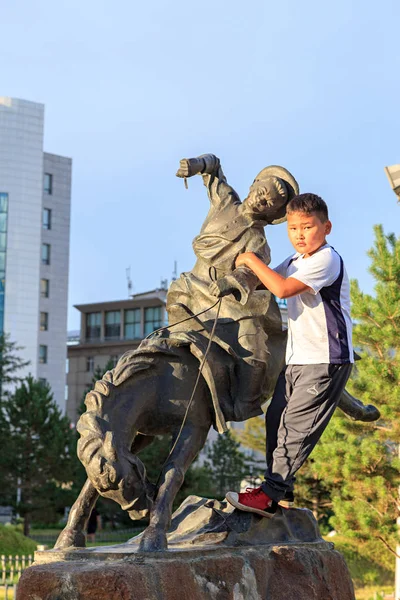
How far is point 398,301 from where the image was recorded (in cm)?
1123

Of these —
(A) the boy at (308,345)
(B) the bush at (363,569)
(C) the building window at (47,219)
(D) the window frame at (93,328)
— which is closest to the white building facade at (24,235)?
(C) the building window at (47,219)

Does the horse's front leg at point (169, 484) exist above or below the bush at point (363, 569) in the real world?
above

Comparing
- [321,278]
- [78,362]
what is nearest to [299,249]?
[321,278]

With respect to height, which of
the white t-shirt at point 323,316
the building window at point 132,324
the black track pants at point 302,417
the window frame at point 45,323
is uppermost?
the building window at point 132,324

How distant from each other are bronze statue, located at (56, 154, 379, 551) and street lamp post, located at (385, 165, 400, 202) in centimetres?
837

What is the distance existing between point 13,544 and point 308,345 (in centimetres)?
1357

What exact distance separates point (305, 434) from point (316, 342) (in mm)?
439

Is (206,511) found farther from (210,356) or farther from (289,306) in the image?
(289,306)

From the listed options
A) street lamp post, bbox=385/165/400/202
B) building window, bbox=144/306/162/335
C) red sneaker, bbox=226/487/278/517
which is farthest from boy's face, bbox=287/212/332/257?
building window, bbox=144/306/162/335

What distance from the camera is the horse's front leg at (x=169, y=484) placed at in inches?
160

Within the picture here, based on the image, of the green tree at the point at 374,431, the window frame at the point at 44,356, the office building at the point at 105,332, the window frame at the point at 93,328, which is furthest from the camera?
the window frame at the point at 93,328

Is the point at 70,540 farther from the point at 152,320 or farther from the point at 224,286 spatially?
the point at 152,320

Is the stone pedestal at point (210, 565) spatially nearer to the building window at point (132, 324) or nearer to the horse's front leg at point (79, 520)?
the horse's front leg at point (79, 520)

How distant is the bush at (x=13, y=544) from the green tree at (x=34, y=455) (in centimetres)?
995
